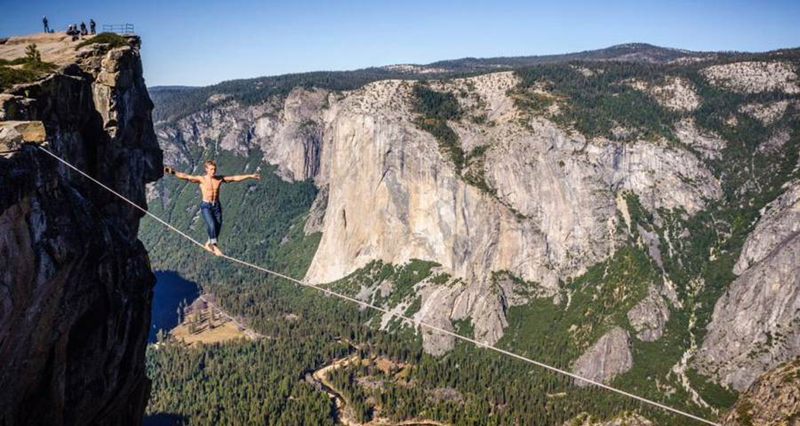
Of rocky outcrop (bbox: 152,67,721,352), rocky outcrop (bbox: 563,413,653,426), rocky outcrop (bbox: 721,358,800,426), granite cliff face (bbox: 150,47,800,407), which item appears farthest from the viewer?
rocky outcrop (bbox: 152,67,721,352)

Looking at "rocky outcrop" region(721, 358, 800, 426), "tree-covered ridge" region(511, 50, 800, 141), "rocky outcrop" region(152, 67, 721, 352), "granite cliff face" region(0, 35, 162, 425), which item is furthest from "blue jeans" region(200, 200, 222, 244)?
"tree-covered ridge" region(511, 50, 800, 141)

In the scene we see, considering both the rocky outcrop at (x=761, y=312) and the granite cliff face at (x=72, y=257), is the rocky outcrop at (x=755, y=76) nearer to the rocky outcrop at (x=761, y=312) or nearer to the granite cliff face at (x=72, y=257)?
the rocky outcrop at (x=761, y=312)

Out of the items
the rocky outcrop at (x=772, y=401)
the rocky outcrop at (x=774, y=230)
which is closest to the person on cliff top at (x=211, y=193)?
the rocky outcrop at (x=772, y=401)

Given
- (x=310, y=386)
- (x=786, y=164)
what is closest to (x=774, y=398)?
(x=310, y=386)

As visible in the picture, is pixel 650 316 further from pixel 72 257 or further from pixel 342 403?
pixel 72 257

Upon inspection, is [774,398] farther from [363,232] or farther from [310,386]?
[363,232]

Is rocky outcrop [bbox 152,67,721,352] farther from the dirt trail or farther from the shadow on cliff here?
the shadow on cliff

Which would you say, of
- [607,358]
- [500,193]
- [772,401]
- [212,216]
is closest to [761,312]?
[607,358]
